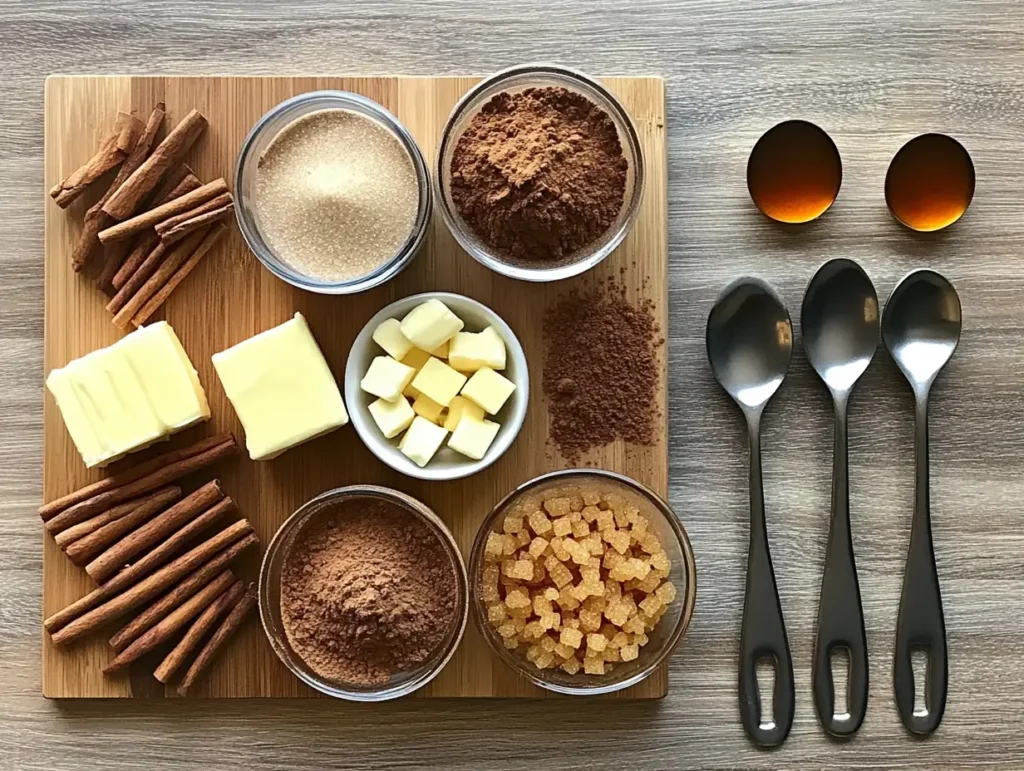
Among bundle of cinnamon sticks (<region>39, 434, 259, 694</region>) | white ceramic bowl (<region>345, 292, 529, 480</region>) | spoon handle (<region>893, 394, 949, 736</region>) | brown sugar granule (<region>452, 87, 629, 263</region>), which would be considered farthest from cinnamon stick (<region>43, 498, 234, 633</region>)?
spoon handle (<region>893, 394, 949, 736</region>)

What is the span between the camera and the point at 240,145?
53.7 inches

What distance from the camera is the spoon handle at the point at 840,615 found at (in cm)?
135

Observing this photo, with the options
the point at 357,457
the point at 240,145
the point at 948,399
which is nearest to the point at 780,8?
the point at 948,399

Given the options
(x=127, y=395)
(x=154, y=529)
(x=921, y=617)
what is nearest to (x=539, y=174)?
(x=127, y=395)

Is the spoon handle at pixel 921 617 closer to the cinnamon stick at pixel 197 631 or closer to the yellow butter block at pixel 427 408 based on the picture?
the yellow butter block at pixel 427 408

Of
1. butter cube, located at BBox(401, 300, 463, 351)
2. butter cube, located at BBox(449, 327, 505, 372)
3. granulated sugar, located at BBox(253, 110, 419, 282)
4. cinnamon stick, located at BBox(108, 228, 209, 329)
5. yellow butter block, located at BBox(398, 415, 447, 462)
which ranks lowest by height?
yellow butter block, located at BBox(398, 415, 447, 462)

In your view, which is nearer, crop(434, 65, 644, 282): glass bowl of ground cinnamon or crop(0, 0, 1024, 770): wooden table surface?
crop(434, 65, 644, 282): glass bowl of ground cinnamon

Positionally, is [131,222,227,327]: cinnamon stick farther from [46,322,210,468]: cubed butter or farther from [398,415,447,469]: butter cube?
[398,415,447,469]: butter cube

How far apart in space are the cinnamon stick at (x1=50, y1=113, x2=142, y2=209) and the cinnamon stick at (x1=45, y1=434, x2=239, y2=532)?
438 mm

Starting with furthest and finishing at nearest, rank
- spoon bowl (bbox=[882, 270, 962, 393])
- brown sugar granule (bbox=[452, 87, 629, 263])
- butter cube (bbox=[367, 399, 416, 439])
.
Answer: spoon bowl (bbox=[882, 270, 962, 393])
butter cube (bbox=[367, 399, 416, 439])
brown sugar granule (bbox=[452, 87, 629, 263])

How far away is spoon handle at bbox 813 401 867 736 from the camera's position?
1350 mm

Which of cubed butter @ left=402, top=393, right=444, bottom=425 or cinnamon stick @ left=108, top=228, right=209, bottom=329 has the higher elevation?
cinnamon stick @ left=108, top=228, right=209, bottom=329

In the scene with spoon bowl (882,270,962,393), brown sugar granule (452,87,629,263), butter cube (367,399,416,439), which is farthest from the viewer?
spoon bowl (882,270,962,393)

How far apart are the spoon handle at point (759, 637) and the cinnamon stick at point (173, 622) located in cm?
82
